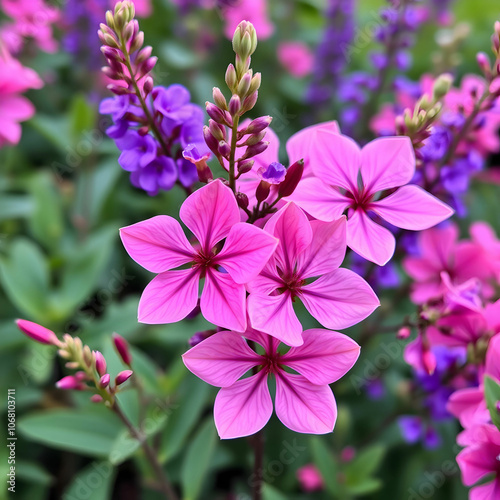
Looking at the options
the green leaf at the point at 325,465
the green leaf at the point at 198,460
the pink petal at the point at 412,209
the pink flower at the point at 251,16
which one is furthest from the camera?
the pink flower at the point at 251,16

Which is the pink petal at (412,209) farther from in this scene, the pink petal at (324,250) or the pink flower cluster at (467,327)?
the pink flower cluster at (467,327)

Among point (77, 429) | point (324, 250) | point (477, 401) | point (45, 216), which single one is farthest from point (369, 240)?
point (45, 216)

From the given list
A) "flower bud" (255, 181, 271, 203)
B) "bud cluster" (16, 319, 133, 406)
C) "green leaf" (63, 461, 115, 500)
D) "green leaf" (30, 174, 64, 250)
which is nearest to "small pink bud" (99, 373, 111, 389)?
"bud cluster" (16, 319, 133, 406)

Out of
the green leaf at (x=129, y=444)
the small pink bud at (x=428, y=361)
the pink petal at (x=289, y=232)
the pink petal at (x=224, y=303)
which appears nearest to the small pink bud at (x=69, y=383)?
the green leaf at (x=129, y=444)

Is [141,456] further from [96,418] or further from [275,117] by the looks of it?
[275,117]

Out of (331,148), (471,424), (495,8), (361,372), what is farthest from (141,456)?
(495,8)

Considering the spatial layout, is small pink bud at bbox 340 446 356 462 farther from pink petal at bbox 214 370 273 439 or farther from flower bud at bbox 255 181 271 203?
flower bud at bbox 255 181 271 203
